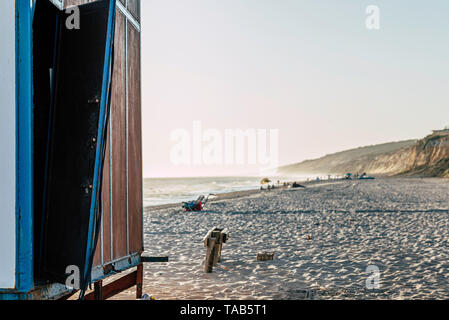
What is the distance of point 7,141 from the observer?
264cm

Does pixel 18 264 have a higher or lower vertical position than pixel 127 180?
lower

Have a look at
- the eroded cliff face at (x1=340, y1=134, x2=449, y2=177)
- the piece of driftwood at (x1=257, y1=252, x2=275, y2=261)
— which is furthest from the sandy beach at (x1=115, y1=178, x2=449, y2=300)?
the eroded cliff face at (x1=340, y1=134, x2=449, y2=177)

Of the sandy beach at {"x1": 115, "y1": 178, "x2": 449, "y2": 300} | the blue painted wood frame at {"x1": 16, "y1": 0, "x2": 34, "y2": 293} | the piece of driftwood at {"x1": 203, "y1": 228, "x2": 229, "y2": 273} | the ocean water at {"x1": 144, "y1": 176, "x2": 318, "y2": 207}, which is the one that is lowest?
the ocean water at {"x1": 144, "y1": 176, "x2": 318, "y2": 207}

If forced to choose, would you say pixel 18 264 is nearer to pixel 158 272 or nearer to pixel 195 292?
pixel 195 292

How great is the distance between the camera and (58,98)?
10.2ft

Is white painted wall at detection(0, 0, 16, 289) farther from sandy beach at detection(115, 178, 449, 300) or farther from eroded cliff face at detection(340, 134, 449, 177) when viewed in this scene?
eroded cliff face at detection(340, 134, 449, 177)

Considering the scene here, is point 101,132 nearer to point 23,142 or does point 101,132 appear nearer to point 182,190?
point 23,142

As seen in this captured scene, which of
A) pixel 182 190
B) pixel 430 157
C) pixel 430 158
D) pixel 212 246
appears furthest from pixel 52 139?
pixel 430 157

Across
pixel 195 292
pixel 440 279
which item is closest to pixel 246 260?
pixel 195 292

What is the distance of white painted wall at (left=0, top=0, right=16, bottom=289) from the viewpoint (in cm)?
263

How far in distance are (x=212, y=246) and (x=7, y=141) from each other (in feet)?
18.5
